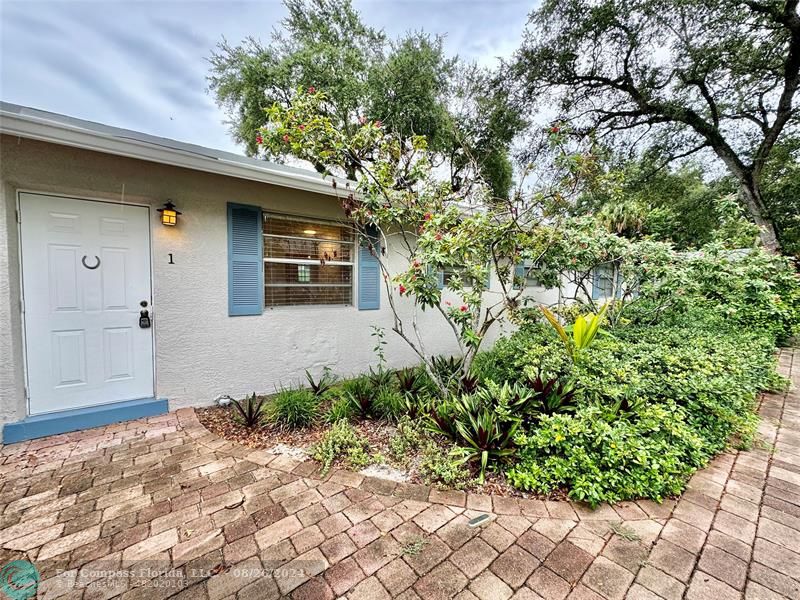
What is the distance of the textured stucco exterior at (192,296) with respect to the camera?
2818mm

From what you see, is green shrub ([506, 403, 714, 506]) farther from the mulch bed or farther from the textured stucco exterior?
the textured stucco exterior

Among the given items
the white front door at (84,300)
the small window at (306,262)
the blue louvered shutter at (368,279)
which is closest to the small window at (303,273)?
the small window at (306,262)

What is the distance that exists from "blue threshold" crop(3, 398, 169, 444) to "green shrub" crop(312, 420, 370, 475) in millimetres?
1998

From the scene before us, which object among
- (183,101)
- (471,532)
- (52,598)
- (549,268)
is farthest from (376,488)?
(183,101)

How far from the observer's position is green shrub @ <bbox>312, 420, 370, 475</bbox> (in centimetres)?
255

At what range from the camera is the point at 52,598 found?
1482mm

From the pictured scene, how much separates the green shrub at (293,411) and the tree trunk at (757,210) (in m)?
11.0

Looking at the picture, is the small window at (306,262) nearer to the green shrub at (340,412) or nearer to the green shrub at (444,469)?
the green shrub at (340,412)

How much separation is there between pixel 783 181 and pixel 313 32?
565 inches

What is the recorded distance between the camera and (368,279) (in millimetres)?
4801

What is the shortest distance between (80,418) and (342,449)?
101 inches

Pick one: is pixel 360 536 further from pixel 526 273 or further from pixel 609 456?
pixel 526 273

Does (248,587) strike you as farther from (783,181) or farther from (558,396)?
(783,181)

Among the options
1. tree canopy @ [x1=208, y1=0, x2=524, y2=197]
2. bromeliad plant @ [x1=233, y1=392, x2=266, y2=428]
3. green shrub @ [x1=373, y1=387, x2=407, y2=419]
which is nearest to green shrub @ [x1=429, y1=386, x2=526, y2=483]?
green shrub @ [x1=373, y1=387, x2=407, y2=419]
